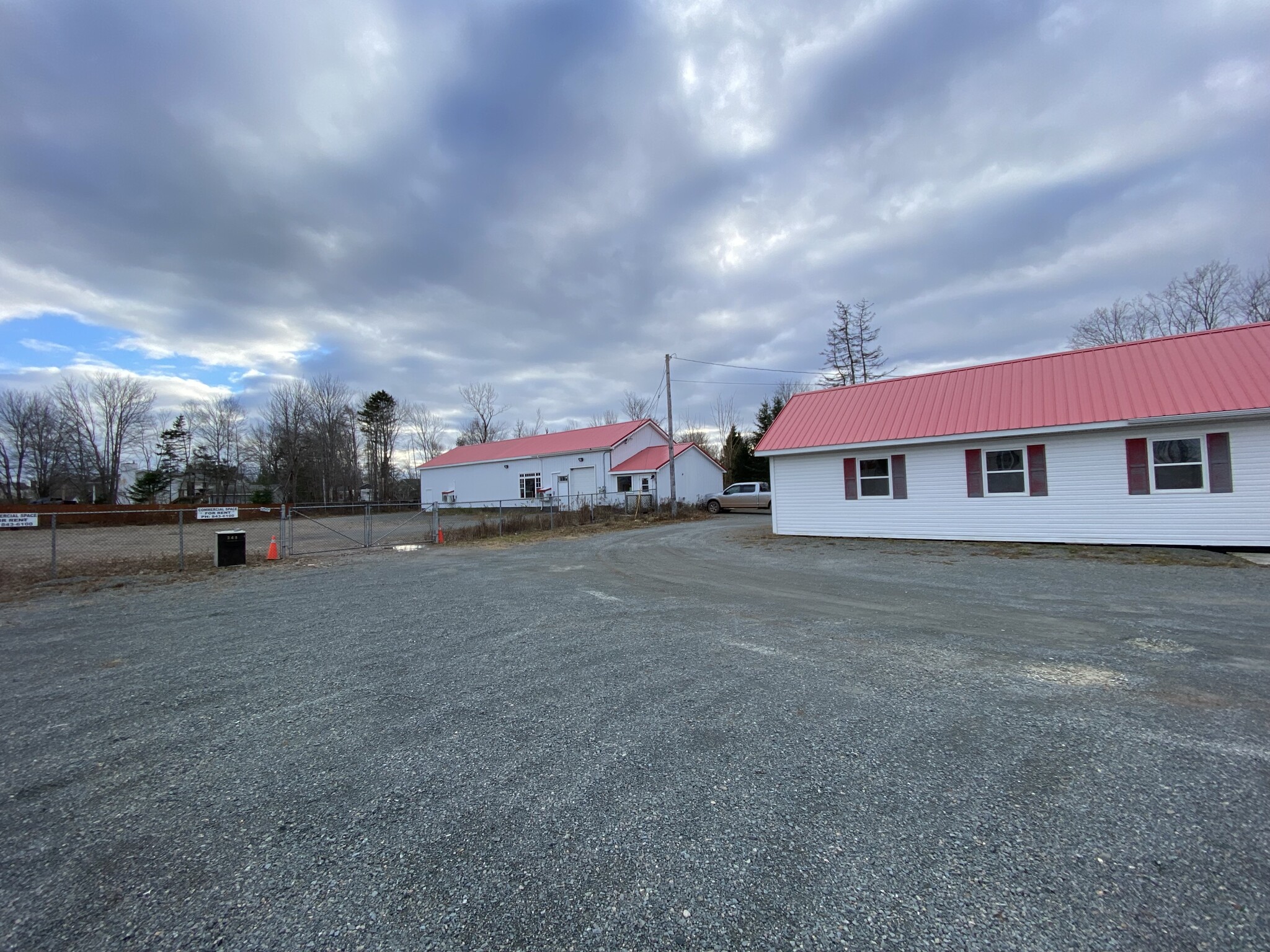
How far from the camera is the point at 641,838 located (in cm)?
248

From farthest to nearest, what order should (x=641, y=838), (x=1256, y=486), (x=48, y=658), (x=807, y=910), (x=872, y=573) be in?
(x=1256, y=486) → (x=872, y=573) → (x=48, y=658) → (x=641, y=838) → (x=807, y=910)

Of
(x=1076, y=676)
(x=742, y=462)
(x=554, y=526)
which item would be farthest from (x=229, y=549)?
(x=742, y=462)

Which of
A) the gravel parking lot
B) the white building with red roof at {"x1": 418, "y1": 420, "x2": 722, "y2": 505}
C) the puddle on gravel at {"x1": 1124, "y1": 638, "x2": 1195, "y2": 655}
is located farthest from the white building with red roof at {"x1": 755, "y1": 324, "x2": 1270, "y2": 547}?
the white building with red roof at {"x1": 418, "y1": 420, "x2": 722, "y2": 505}

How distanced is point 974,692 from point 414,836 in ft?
12.7

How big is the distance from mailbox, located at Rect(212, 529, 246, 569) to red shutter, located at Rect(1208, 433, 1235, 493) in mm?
20863

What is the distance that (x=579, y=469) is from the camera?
33062 mm

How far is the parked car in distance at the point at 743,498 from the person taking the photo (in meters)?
28.8

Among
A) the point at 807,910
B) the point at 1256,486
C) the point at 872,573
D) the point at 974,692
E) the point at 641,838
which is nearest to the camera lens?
the point at 807,910

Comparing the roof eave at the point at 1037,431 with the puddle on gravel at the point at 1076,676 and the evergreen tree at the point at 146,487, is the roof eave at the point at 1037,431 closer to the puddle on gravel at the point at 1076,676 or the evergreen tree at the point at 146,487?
the puddle on gravel at the point at 1076,676

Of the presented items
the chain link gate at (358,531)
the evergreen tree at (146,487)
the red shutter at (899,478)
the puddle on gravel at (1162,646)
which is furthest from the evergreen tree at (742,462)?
the evergreen tree at (146,487)

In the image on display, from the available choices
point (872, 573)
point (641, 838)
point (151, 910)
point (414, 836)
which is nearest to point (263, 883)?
point (151, 910)

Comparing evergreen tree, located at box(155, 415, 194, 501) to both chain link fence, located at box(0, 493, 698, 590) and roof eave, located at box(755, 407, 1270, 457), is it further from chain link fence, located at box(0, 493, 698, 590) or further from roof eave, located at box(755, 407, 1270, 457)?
roof eave, located at box(755, 407, 1270, 457)

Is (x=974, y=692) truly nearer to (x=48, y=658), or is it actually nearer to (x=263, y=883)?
(x=263, y=883)

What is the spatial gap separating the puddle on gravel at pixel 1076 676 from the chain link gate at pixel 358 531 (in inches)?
484
